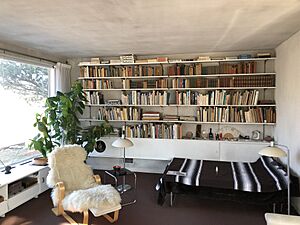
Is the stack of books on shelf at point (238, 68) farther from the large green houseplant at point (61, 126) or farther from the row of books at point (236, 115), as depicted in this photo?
the large green houseplant at point (61, 126)

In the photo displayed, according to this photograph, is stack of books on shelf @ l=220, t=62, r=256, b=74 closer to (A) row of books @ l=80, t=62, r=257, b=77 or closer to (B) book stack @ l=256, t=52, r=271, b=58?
(A) row of books @ l=80, t=62, r=257, b=77

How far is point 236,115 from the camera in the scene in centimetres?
464

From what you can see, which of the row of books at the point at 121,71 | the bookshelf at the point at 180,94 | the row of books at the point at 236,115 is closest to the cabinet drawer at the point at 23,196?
the bookshelf at the point at 180,94

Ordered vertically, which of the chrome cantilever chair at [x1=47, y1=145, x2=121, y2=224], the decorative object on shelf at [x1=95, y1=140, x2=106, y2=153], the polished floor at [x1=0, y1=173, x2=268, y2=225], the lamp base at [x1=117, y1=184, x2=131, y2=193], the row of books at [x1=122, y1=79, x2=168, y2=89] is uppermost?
the row of books at [x1=122, y1=79, x2=168, y2=89]

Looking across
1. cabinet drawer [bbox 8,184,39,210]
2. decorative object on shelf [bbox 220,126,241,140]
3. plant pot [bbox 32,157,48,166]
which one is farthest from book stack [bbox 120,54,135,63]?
cabinet drawer [bbox 8,184,39,210]

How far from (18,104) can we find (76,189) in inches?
77.0

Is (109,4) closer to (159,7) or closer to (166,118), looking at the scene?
(159,7)

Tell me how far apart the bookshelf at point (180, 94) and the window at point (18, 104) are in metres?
0.94

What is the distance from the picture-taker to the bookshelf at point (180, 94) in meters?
4.56

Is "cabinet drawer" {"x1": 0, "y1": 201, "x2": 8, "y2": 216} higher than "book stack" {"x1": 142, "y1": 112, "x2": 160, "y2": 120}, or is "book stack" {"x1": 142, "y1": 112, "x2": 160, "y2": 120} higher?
"book stack" {"x1": 142, "y1": 112, "x2": 160, "y2": 120}

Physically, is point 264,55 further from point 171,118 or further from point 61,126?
point 61,126

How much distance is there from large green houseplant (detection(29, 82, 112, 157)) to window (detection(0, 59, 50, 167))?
33 centimetres

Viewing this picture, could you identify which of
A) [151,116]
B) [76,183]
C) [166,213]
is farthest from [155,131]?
[76,183]

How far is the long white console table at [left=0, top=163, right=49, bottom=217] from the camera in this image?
10.7 ft
